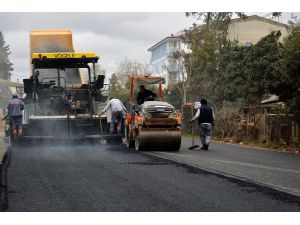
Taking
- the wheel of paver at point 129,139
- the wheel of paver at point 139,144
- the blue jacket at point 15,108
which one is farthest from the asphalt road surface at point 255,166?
the blue jacket at point 15,108

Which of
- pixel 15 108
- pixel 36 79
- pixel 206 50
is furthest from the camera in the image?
pixel 206 50

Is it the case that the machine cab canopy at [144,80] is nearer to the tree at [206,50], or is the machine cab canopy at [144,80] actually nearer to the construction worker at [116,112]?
the construction worker at [116,112]

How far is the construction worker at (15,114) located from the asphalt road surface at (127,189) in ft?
17.6

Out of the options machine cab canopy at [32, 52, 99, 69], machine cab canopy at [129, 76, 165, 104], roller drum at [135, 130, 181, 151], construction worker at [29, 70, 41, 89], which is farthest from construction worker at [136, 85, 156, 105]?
construction worker at [29, 70, 41, 89]

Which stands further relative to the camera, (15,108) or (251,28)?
(251,28)

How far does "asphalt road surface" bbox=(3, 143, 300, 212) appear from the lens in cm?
736

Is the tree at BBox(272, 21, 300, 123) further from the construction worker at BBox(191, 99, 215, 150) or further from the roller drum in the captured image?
the roller drum

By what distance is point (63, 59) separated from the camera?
741 inches

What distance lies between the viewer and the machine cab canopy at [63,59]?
60.8ft

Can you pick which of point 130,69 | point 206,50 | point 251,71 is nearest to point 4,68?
point 130,69

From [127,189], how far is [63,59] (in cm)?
1082

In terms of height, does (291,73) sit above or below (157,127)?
above

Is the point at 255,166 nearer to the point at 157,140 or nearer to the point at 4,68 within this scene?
the point at 157,140

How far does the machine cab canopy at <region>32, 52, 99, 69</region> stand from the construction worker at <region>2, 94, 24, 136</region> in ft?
4.67
